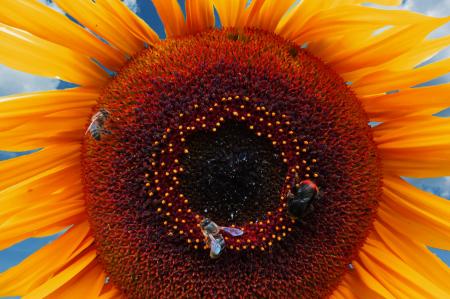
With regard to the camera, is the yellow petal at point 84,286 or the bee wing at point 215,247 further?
the yellow petal at point 84,286

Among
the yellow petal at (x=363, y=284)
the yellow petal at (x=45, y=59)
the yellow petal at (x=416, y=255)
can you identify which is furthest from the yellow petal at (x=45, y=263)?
the yellow petal at (x=416, y=255)

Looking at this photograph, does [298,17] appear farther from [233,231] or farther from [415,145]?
[233,231]

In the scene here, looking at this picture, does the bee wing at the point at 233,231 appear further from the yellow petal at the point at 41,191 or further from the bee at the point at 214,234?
the yellow petal at the point at 41,191

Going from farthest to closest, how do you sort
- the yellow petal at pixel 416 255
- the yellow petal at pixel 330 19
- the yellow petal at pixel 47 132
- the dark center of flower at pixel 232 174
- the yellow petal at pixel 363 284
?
the yellow petal at pixel 416 255 < the yellow petal at pixel 363 284 < the yellow petal at pixel 47 132 < the yellow petal at pixel 330 19 < the dark center of flower at pixel 232 174

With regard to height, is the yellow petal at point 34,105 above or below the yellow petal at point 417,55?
above

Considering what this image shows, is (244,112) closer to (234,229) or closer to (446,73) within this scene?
(234,229)

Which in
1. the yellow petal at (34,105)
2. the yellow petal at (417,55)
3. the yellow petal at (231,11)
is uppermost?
the yellow petal at (231,11)
